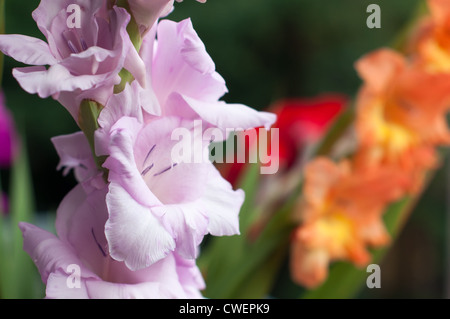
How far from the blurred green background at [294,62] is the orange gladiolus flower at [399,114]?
850 mm

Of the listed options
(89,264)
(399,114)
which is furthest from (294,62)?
(89,264)

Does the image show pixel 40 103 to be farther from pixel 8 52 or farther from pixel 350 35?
pixel 8 52

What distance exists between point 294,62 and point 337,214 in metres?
1.05

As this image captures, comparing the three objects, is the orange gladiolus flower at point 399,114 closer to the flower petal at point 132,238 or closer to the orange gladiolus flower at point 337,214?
the orange gladiolus flower at point 337,214

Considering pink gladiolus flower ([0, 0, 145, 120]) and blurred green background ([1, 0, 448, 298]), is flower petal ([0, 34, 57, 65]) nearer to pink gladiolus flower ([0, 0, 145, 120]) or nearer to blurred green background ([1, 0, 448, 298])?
pink gladiolus flower ([0, 0, 145, 120])

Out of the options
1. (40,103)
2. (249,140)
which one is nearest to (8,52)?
(249,140)

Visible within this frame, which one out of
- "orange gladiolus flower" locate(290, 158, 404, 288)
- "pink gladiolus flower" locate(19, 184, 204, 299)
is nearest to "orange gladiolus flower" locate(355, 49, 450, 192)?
"orange gladiolus flower" locate(290, 158, 404, 288)

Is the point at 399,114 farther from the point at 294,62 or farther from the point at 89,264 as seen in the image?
the point at 294,62

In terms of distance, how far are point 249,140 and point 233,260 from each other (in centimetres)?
9

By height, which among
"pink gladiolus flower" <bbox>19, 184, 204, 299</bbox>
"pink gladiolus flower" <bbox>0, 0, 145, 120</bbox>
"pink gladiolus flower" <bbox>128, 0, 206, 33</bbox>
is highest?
"pink gladiolus flower" <bbox>128, 0, 206, 33</bbox>

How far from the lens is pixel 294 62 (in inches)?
57.8

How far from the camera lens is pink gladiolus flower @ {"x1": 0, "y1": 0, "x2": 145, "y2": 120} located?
167 millimetres

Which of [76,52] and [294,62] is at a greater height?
[294,62]

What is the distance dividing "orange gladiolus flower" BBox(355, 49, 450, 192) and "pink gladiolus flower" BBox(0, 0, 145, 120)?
0.27 meters
